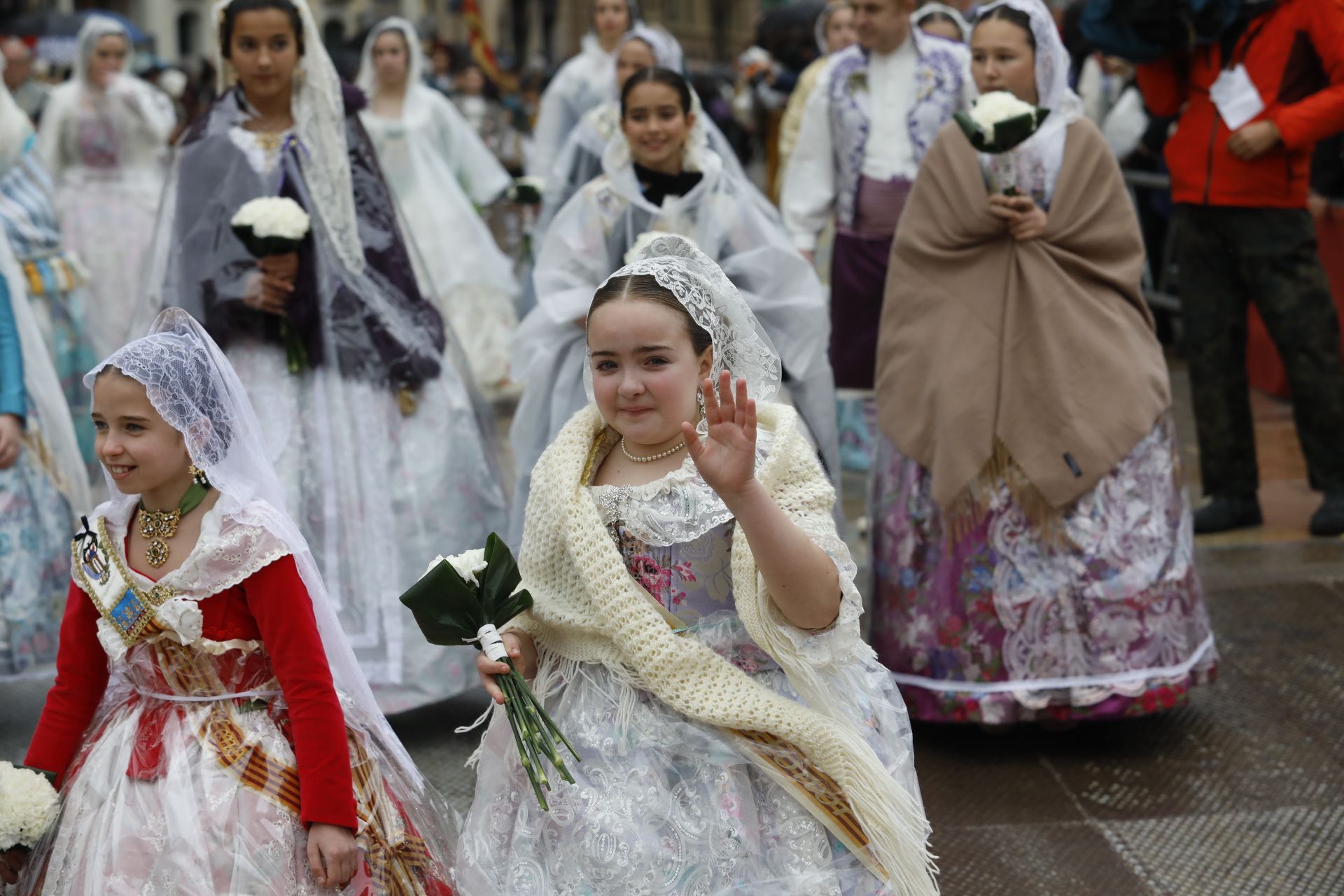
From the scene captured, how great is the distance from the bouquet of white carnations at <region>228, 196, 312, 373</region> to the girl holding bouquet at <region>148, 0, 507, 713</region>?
0.12 metres

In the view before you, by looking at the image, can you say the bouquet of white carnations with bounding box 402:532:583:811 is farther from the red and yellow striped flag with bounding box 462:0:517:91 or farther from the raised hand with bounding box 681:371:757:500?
the red and yellow striped flag with bounding box 462:0:517:91

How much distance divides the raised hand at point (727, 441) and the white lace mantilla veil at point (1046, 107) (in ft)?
7.68

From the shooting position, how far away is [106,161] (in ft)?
29.0

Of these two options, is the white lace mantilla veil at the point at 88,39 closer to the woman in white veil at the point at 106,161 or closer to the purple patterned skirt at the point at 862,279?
the woman in white veil at the point at 106,161

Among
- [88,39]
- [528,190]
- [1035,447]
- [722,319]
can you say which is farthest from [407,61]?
[722,319]

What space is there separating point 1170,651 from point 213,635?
9.07 ft

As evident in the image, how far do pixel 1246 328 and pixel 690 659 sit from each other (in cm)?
421

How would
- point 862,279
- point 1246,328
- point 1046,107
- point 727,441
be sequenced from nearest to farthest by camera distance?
1. point 727,441
2. point 1046,107
3. point 1246,328
4. point 862,279

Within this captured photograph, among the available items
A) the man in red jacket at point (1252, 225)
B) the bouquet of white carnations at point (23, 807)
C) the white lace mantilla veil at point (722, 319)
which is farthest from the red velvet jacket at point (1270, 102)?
the bouquet of white carnations at point (23, 807)

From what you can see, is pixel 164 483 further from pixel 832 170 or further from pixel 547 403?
pixel 832 170

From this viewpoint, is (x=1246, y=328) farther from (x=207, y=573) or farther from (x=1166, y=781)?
(x=207, y=573)

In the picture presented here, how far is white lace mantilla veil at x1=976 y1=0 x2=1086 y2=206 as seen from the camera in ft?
15.1

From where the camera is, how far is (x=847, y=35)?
9148 millimetres
